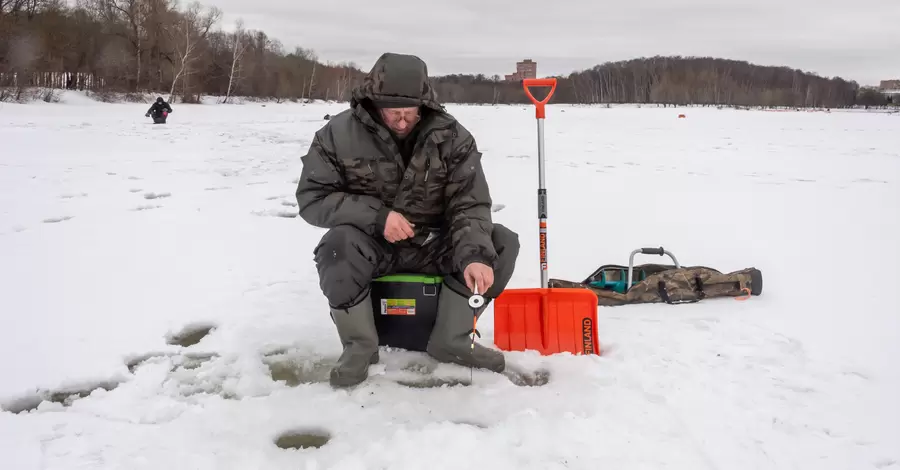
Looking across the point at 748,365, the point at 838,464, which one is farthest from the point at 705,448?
the point at 748,365

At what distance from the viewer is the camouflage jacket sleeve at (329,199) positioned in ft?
7.31

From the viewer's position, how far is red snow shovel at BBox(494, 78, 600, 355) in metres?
2.50

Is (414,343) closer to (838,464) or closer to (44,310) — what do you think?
(838,464)

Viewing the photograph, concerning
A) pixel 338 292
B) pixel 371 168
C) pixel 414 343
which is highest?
pixel 371 168

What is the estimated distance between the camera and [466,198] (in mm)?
2326

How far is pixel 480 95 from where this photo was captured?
104250mm

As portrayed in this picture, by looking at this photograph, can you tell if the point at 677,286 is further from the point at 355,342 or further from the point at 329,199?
the point at 329,199

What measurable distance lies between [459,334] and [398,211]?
55cm

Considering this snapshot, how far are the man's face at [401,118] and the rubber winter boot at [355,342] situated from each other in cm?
66

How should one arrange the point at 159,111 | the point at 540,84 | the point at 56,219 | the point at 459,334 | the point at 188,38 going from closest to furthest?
1. the point at 459,334
2. the point at 540,84
3. the point at 56,219
4. the point at 159,111
5. the point at 188,38

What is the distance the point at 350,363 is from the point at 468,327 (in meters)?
0.49

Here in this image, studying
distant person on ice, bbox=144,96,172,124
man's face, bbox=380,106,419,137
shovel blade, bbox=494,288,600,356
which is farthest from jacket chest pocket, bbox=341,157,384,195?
distant person on ice, bbox=144,96,172,124

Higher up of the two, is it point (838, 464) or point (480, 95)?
point (480, 95)

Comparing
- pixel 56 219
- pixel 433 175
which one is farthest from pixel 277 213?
pixel 433 175
